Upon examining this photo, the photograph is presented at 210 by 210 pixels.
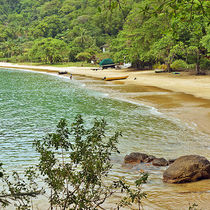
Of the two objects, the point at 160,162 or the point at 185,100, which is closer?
the point at 160,162

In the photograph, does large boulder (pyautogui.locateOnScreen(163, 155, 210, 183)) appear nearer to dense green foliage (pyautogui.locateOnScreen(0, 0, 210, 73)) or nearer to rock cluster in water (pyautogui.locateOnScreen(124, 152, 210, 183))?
rock cluster in water (pyautogui.locateOnScreen(124, 152, 210, 183))

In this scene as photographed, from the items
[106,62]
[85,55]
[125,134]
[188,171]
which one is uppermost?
[85,55]

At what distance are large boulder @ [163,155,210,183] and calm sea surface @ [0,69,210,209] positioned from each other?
203 millimetres

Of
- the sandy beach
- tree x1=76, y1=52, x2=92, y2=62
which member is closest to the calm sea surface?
the sandy beach

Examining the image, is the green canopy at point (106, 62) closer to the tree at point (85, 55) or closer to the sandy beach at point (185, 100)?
the tree at point (85, 55)

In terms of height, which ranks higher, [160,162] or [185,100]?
[185,100]

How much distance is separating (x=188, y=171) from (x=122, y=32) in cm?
4654

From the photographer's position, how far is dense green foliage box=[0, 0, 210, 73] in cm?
557

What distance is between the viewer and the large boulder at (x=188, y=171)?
7.51 m

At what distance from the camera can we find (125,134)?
13242 mm

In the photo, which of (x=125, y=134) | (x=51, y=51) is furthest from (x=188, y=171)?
(x=51, y=51)

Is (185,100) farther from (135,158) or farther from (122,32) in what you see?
(122,32)

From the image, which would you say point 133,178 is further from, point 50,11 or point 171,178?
point 50,11

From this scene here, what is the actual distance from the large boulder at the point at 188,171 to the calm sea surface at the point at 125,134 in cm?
20
